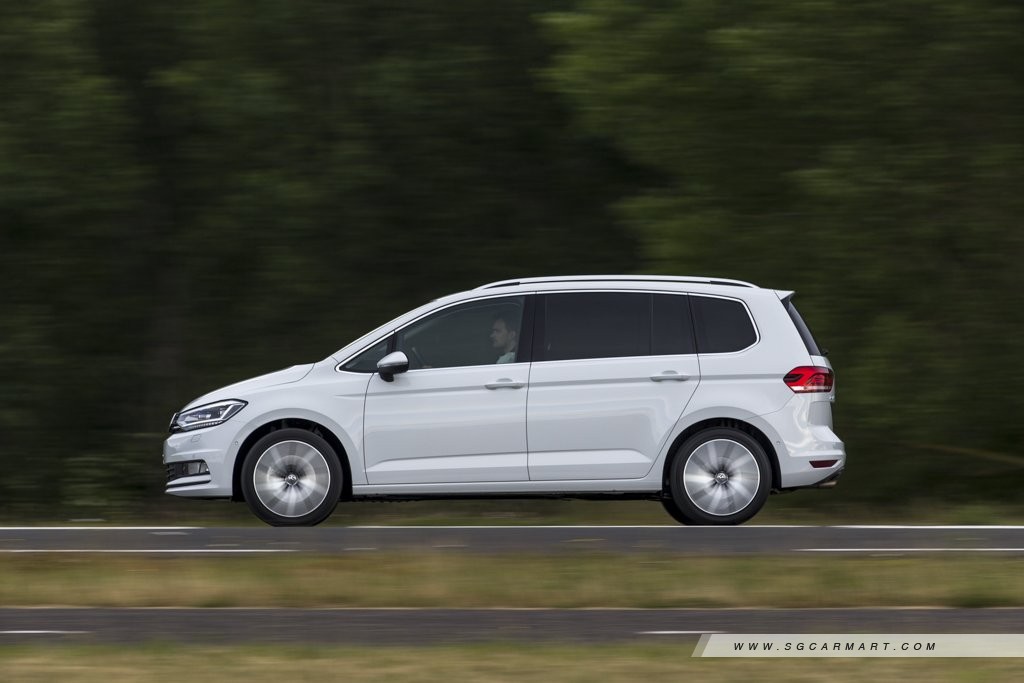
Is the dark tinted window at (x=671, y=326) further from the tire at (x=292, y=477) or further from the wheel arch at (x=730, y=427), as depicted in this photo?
the tire at (x=292, y=477)

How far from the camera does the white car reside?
1180 cm

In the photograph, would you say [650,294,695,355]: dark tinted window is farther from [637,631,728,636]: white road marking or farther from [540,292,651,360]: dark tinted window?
[637,631,728,636]: white road marking

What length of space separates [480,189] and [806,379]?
7.45 m

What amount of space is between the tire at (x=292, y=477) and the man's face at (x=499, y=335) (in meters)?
1.38

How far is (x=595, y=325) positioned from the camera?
1203cm

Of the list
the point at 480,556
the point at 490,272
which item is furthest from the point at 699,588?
the point at 490,272

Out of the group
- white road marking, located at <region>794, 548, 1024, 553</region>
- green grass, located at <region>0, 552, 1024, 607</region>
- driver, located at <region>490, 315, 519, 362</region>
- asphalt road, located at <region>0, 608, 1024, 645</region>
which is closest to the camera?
asphalt road, located at <region>0, 608, 1024, 645</region>

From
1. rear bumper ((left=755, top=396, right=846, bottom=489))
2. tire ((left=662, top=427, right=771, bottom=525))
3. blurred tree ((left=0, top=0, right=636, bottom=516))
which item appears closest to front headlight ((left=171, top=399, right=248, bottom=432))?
tire ((left=662, top=427, right=771, bottom=525))

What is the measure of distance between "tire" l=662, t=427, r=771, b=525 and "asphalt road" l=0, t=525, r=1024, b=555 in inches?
15.2

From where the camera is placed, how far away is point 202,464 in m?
12.0

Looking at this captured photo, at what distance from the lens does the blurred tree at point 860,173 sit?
50.0ft

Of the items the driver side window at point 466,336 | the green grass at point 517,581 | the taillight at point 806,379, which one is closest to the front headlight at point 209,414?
the driver side window at point 466,336

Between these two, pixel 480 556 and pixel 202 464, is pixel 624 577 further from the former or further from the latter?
pixel 202 464

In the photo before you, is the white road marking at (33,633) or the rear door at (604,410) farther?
the rear door at (604,410)
